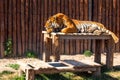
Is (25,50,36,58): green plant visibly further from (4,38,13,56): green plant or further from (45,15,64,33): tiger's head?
(45,15,64,33): tiger's head

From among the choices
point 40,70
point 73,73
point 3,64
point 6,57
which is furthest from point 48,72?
point 6,57

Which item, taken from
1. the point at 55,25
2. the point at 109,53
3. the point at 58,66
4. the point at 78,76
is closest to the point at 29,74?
the point at 58,66

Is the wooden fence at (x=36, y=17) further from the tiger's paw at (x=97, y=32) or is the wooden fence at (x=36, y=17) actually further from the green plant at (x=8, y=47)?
the tiger's paw at (x=97, y=32)

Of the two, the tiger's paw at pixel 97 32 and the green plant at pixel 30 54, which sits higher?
the tiger's paw at pixel 97 32

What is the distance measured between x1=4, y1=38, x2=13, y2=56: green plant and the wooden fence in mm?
102

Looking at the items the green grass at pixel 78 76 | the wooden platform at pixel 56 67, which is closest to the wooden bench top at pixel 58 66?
the wooden platform at pixel 56 67

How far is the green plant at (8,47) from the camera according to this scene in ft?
43.2

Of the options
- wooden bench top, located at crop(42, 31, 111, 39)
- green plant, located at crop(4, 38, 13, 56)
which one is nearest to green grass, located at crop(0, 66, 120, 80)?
wooden bench top, located at crop(42, 31, 111, 39)

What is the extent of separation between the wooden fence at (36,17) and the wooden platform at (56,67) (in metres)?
2.89

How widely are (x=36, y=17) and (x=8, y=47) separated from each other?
1460mm

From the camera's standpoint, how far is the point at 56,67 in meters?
10.1

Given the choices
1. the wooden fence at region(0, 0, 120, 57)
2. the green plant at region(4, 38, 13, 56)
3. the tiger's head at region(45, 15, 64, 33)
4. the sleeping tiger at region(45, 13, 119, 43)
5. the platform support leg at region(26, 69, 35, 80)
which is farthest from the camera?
the wooden fence at region(0, 0, 120, 57)

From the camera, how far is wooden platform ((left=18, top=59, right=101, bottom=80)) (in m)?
9.63

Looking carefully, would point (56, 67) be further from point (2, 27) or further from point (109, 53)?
point (2, 27)
